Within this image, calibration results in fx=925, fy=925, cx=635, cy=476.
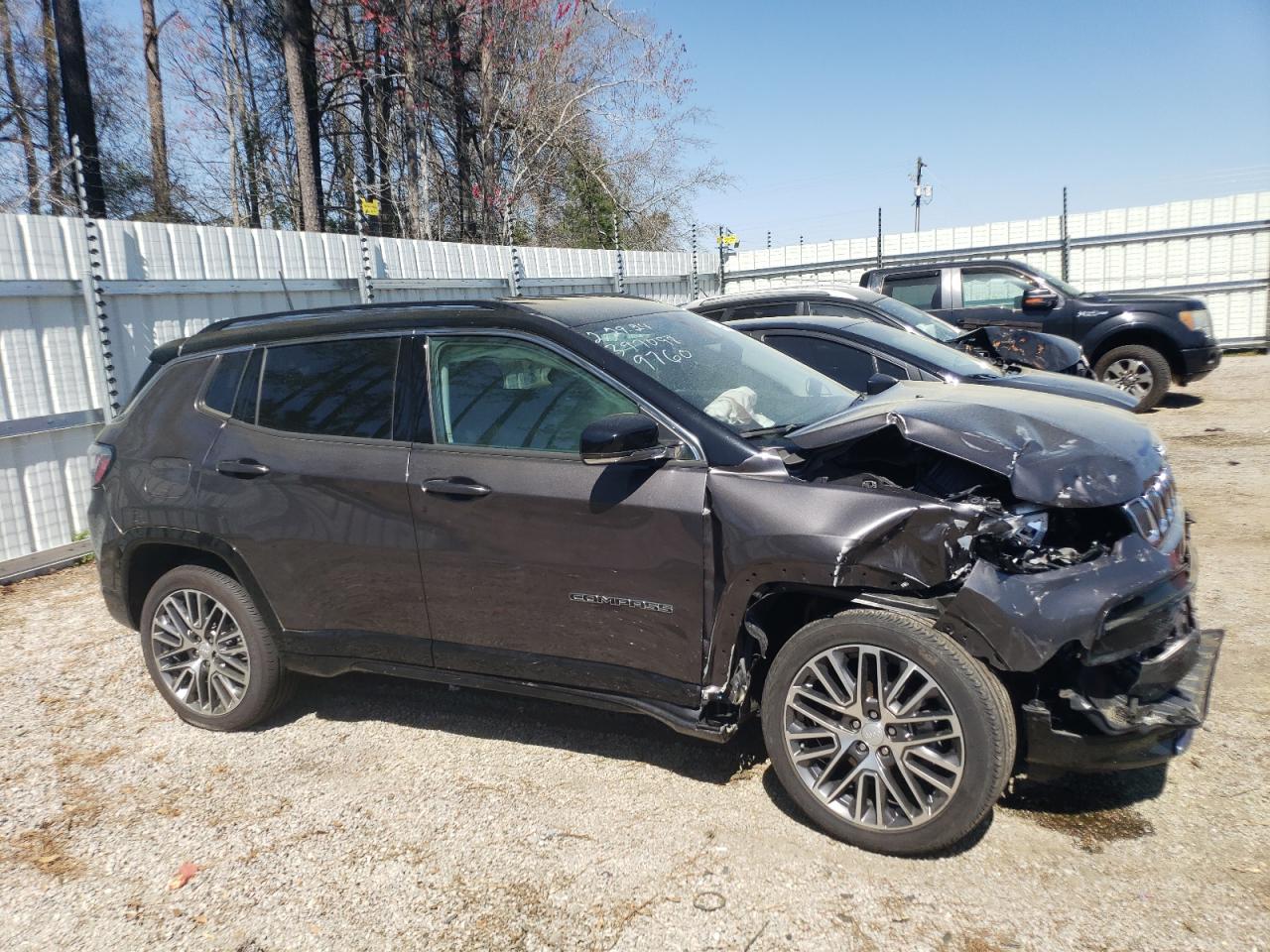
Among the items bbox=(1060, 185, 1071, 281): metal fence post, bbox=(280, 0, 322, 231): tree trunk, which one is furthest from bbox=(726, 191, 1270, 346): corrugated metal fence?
bbox=(280, 0, 322, 231): tree trunk

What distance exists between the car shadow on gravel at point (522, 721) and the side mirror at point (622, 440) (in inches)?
50.8

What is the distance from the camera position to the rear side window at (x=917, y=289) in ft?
37.4

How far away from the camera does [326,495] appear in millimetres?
3785

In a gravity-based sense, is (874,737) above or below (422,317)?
below

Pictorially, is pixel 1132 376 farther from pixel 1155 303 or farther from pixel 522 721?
pixel 522 721

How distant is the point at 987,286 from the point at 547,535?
9553 millimetres

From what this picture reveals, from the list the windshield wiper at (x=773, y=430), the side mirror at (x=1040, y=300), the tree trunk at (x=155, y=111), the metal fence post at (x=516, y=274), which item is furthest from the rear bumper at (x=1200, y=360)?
the tree trunk at (x=155, y=111)

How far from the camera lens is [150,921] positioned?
293 centimetres

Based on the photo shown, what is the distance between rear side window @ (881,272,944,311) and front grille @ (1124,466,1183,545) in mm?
8380

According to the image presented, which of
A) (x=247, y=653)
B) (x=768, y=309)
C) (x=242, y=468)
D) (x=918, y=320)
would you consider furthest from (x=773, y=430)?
(x=918, y=320)

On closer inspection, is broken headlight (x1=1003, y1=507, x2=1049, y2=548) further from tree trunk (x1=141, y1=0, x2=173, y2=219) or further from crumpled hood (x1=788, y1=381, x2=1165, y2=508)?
tree trunk (x1=141, y1=0, x2=173, y2=219)

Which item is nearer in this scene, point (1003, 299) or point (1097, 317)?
point (1097, 317)

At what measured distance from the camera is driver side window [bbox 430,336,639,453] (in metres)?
3.47

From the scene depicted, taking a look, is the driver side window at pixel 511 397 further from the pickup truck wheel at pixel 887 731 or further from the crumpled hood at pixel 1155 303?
the crumpled hood at pixel 1155 303
